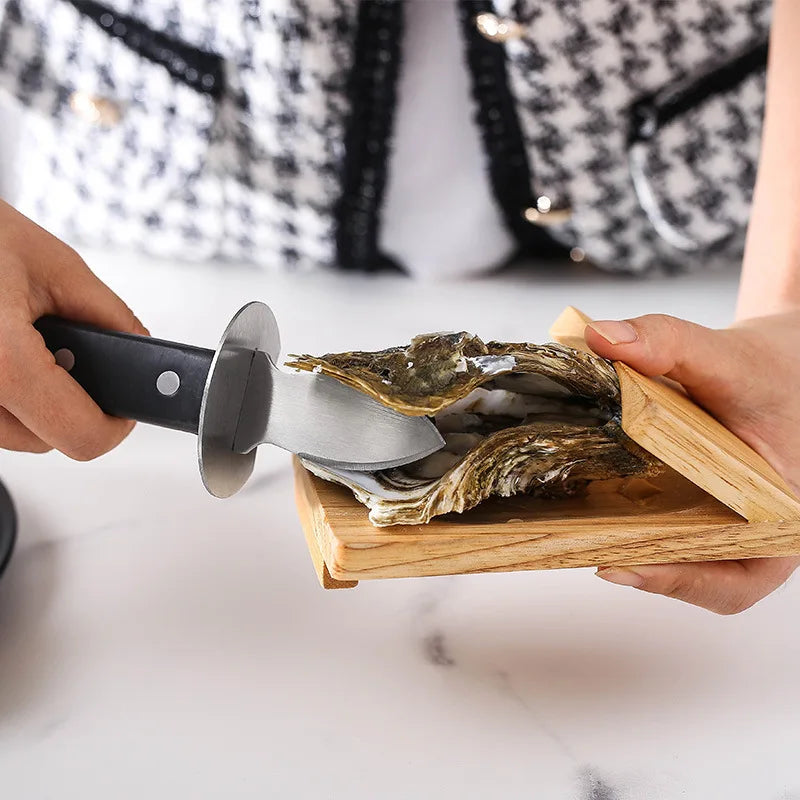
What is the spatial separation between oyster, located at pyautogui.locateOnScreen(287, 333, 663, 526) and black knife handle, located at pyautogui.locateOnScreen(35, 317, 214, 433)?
75 millimetres

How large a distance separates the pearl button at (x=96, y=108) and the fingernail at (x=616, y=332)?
73 centimetres

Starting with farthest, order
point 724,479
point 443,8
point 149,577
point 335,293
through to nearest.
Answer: point 335,293
point 443,8
point 149,577
point 724,479

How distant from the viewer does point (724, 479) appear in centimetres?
62

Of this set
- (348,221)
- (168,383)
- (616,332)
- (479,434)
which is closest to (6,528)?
(168,383)

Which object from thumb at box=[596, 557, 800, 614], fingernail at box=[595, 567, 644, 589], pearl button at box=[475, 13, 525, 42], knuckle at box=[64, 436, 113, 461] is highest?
pearl button at box=[475, 13, 525, 42]

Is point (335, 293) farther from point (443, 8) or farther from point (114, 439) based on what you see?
point (114, 439)

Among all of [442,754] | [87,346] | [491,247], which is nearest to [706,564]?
[442,754]

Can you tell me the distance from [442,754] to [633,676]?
0.15 m

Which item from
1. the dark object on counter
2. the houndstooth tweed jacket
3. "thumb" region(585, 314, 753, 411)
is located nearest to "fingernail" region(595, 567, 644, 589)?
"thumb" region(585, 314, 753, 411)

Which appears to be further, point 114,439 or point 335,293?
point 335,293

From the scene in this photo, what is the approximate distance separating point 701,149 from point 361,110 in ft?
1.24

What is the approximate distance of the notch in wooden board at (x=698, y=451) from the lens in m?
0.60

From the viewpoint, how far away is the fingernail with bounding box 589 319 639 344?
2.13 feet

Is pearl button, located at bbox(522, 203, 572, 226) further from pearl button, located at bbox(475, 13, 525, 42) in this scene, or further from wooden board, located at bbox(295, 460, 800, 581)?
wooden board, located at bbox(295, 460, 800, 581)
